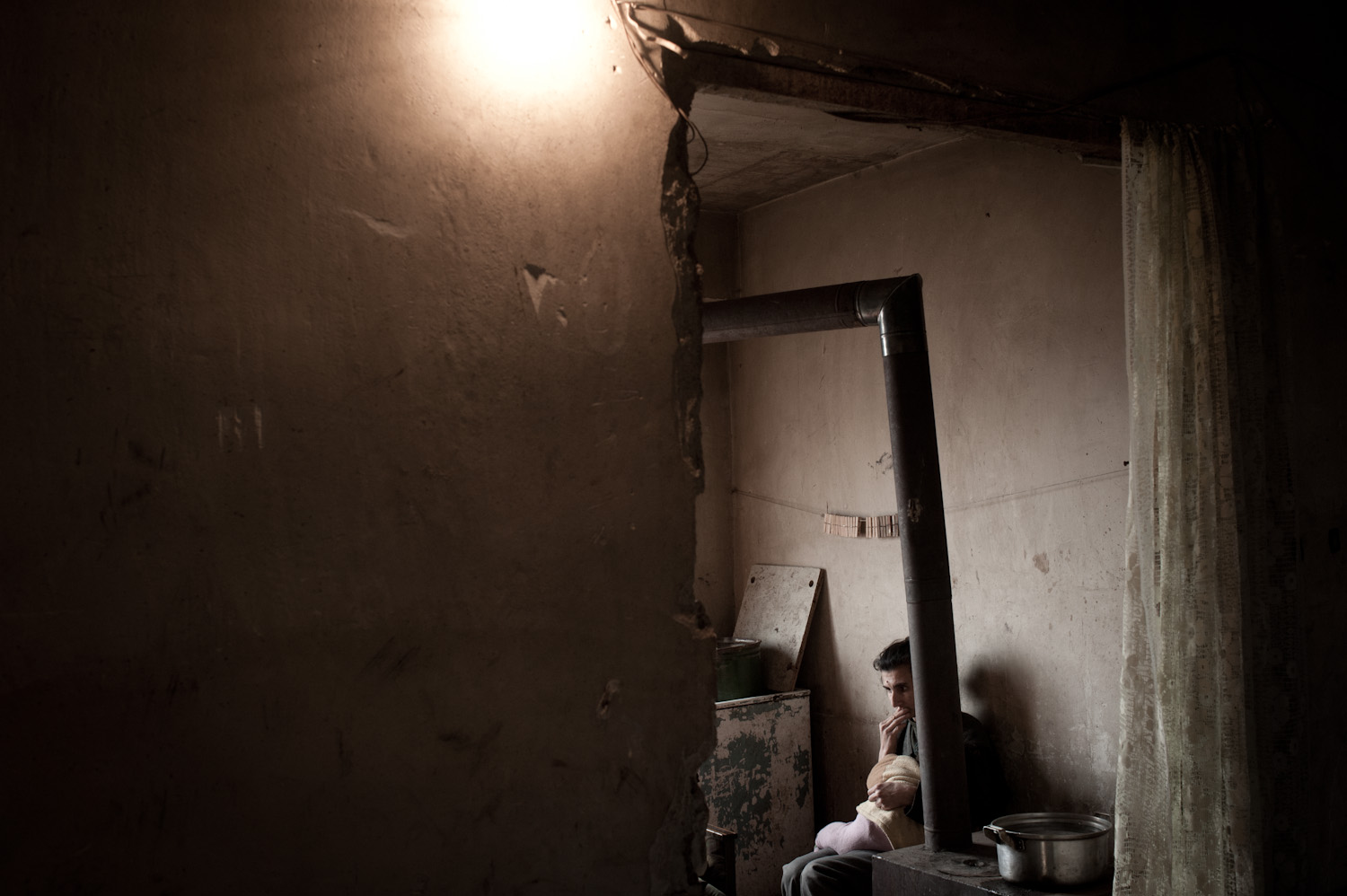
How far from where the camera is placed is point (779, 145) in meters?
4.21

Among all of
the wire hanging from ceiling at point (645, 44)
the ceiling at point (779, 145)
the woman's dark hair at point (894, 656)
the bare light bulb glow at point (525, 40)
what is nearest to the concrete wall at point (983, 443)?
the ceiling at point (779, 145)

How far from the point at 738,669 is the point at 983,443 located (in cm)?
152

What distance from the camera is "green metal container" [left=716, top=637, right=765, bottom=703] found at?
179 inches

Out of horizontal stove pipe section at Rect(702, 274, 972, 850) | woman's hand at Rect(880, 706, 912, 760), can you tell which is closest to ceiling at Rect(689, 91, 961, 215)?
horizontal stove pipe section at Rect(702, 274, 972, 850)

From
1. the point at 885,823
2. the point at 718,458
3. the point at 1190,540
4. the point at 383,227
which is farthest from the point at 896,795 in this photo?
the point at 383,227

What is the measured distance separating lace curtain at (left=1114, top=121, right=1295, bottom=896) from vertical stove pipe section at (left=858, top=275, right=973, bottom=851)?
2.52 ft

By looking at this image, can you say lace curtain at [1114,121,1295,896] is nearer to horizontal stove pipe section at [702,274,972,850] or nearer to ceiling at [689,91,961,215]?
horizontal stove pipe section at [702,274,972,850]

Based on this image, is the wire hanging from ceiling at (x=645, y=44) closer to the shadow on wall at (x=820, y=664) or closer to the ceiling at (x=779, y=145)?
the ceiling at (x=779, y=145)

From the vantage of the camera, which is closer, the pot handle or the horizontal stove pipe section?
the pot handle

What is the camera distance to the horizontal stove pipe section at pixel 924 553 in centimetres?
305

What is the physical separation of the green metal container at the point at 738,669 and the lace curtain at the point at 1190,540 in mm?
2358

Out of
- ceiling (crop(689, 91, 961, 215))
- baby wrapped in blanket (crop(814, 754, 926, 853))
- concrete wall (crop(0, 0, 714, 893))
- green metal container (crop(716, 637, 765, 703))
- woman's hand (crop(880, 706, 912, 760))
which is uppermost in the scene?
ceiling (crop(689, 91, 961, 215))

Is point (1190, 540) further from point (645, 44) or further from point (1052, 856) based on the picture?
point (645, 44)

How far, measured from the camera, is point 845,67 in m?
1.99
